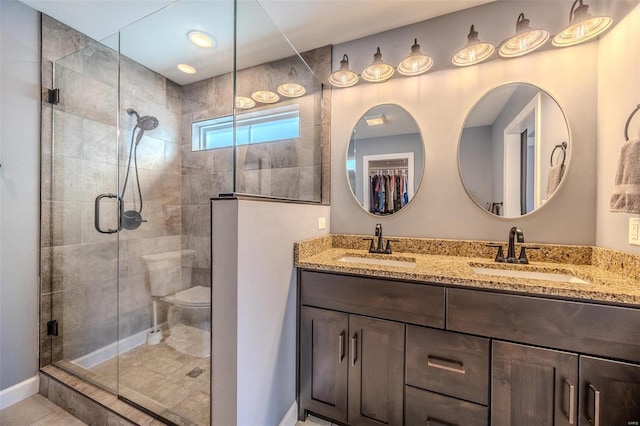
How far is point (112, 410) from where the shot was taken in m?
1.34

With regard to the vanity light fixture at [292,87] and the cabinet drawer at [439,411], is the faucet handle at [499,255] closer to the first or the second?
the cabinet drawer at [439,411]

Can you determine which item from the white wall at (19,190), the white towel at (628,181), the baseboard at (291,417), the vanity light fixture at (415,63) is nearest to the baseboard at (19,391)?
the white wall at (19,190)

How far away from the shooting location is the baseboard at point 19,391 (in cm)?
152

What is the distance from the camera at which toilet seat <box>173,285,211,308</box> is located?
192cm

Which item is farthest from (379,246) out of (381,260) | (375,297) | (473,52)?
(473,52)

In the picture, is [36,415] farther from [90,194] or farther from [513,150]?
[513,150]

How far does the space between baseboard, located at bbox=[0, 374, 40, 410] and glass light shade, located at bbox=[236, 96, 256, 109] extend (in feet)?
7.44

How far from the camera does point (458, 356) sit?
1123 mm

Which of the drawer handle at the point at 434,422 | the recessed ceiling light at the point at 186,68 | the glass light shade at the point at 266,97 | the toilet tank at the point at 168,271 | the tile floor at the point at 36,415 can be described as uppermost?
the recessed ceiling light at the point at 186,68

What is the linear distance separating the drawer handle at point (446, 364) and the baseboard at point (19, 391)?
8.20ft

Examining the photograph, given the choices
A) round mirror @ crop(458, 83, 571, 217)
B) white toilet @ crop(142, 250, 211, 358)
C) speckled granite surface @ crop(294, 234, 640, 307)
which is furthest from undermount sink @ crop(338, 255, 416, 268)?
white toilet @ crop(142, 250, 211, 358)

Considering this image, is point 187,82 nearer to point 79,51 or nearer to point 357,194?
point 79,51

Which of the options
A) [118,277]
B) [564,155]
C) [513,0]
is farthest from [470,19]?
[118,277]

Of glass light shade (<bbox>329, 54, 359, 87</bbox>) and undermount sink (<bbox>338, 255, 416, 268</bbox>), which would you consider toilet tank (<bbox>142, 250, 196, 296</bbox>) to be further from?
glass light shade (<bbox>329, 54, 359, 87</bbox>)
